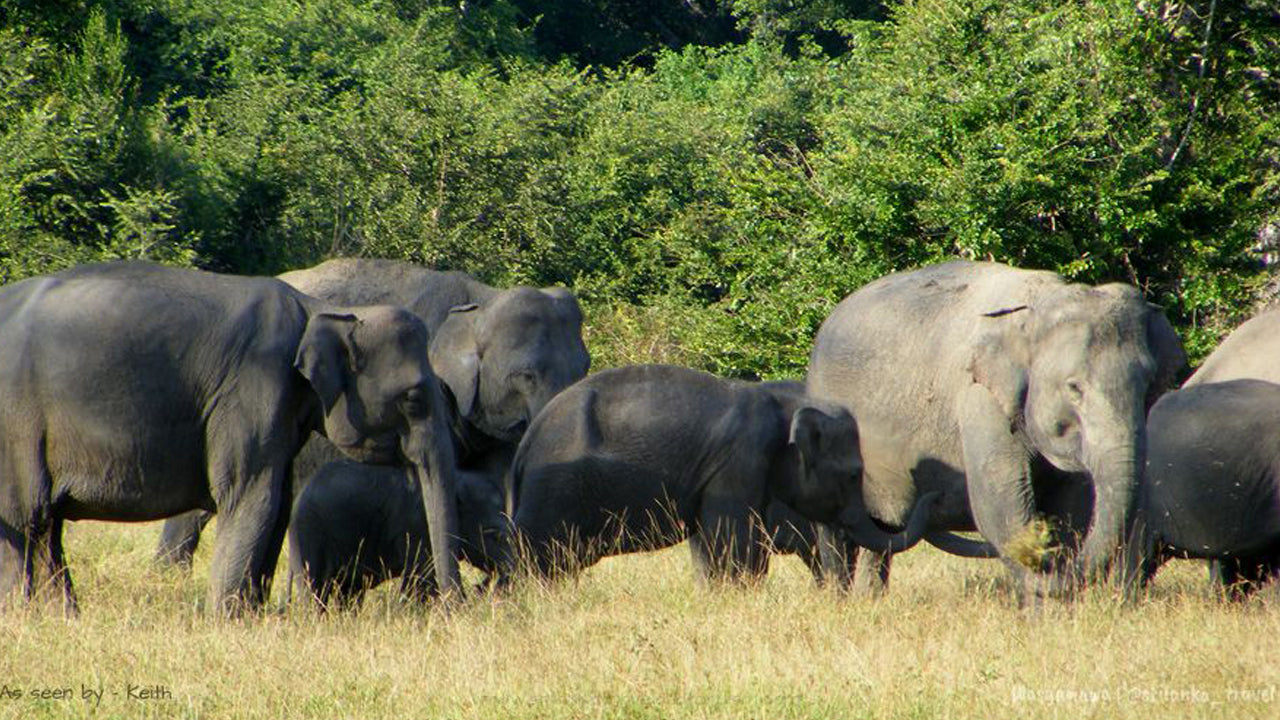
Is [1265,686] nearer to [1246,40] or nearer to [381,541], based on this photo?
[381,541]

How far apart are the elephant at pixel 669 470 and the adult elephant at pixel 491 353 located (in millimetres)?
2219

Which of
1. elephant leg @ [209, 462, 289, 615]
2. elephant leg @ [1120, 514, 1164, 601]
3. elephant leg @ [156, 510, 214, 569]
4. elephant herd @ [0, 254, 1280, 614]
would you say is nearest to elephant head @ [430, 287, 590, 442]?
elephant herd @ [0, 254, 1280, 614]

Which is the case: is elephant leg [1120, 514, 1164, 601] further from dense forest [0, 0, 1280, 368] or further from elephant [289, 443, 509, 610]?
dense forest [0, 0, 1280, 368]

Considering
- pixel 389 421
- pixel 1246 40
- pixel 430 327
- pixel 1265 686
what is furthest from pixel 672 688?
pixel 1246 40

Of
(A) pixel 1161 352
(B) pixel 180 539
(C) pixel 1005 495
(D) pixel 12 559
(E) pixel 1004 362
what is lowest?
(B) pixel 180 539

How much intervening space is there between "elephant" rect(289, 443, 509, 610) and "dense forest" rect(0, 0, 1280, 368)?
856cm

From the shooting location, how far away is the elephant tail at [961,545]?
10.6 metres

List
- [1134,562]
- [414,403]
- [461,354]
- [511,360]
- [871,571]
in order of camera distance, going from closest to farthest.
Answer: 1. [1134,562]
2. [414,403]
3. [871,571]
4. [511,360]
5. [461,354]

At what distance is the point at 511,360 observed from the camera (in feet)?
44.3

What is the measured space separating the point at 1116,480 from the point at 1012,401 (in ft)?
2.77

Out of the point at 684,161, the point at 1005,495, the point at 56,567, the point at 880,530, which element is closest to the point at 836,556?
the point at 880,530

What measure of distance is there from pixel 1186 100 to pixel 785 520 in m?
8.63

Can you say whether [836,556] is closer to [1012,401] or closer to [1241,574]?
[1012,401]

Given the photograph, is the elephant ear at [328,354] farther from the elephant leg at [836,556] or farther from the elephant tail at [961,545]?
the elephant tail at [961,545]
